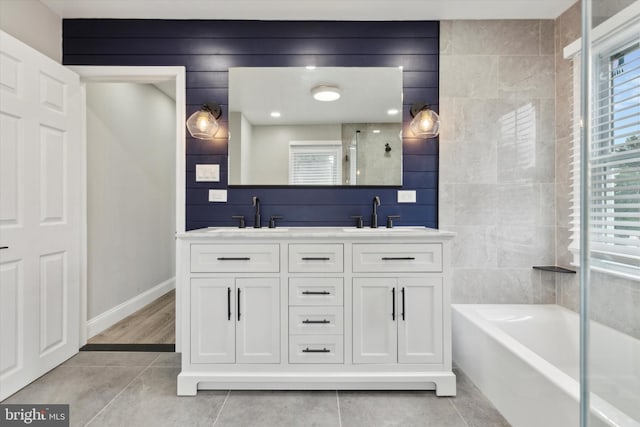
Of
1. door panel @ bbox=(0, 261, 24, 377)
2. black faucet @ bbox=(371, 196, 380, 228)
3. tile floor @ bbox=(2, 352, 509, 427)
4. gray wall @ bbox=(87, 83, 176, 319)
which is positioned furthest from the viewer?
gray wall @ bbox=(87, 83, 176, 319)

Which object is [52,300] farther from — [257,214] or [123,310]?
[257,214]

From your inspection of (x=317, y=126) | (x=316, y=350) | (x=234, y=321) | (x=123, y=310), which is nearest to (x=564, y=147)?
(x=317, y=126)

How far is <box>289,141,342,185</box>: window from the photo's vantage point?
8.36ft

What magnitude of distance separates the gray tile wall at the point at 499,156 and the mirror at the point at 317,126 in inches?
17.6

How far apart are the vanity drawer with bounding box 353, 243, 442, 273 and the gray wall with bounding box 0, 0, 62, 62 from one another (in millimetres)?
2523

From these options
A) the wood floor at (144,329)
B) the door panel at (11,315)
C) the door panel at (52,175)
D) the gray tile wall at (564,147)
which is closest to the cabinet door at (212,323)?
the wood floor at (144,329)

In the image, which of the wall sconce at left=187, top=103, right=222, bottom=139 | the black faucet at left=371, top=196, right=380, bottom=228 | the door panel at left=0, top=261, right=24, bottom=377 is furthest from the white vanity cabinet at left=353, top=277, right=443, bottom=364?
the door panel at left=0, top=261, right=24, bottom=377

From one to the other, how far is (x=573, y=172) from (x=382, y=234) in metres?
1.50

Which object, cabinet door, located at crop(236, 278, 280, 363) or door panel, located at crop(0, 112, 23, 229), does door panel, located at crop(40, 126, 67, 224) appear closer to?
door panel, located at crop(0, 112, 23, 229)

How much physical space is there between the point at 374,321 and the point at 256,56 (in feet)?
6.82

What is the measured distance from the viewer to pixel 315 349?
1.94 metres

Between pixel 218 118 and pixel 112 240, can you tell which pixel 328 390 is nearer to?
pixel 218 118

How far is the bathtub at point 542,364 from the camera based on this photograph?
29.9 inches

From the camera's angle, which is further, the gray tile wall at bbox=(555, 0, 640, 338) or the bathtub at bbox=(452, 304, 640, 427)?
the gray tile wall at bbox=(555, 0, 640, 338)
